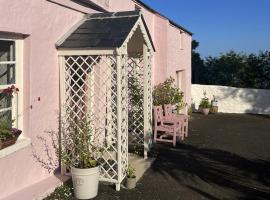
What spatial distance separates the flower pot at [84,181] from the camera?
6.25m

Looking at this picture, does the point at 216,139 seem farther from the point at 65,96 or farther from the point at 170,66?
the point at 65,96

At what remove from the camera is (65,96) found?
23.7ft

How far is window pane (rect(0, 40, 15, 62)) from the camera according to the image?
5.87 m

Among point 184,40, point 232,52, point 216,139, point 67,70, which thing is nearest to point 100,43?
point 67,70

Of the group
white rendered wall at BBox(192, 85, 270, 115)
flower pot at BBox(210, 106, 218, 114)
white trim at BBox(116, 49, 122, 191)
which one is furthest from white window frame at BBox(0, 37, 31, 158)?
white rendered wall at BBox(192, 85, 270, 115)

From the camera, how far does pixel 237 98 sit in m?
20.2

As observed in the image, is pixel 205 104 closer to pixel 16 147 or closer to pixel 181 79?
pixel 181 79

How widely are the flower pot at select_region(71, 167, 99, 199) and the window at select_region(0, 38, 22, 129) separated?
4.32 feet

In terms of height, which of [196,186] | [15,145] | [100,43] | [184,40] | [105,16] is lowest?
[196,186]

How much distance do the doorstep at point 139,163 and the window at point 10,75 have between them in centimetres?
296

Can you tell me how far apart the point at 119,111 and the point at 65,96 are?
46.9 inches

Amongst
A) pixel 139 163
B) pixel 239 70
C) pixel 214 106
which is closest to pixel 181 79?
pixel 214 106

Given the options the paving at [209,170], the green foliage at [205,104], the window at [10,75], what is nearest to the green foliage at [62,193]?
the paving at [209,170]

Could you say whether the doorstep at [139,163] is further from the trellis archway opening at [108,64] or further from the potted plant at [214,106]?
the potted plant at [214,106]
